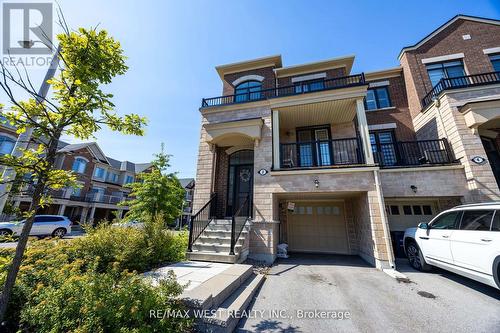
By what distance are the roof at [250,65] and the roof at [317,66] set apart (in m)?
0.62

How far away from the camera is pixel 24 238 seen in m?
2.83

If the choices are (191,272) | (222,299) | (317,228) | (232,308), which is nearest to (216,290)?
(222,299)

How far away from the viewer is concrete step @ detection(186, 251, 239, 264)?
5.87 metres

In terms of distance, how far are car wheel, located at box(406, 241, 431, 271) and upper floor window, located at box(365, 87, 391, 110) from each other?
7924 mm

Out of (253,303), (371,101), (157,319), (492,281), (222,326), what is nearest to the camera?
(157,319)

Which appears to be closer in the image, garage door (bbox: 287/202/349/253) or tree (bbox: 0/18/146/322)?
tree (bbox: 0/18/146/322)

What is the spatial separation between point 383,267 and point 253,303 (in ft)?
15.3

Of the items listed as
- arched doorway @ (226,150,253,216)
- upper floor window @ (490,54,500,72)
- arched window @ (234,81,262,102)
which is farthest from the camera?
arched window @ (234,81,262,102)

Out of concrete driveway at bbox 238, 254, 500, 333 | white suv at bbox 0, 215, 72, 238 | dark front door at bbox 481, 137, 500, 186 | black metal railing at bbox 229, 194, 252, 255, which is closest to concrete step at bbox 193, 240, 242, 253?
black metal railing at bbox 229, 194, 252, 255

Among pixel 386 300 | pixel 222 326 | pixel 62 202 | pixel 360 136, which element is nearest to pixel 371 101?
pixel 360 136

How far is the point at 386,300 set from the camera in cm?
402

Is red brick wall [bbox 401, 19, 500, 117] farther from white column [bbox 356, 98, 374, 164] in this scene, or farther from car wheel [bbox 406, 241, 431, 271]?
car wheel [bbox 406, 241, 431, 271]

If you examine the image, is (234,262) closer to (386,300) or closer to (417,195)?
(386,300)

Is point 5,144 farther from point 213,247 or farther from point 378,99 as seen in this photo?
point 378,99
